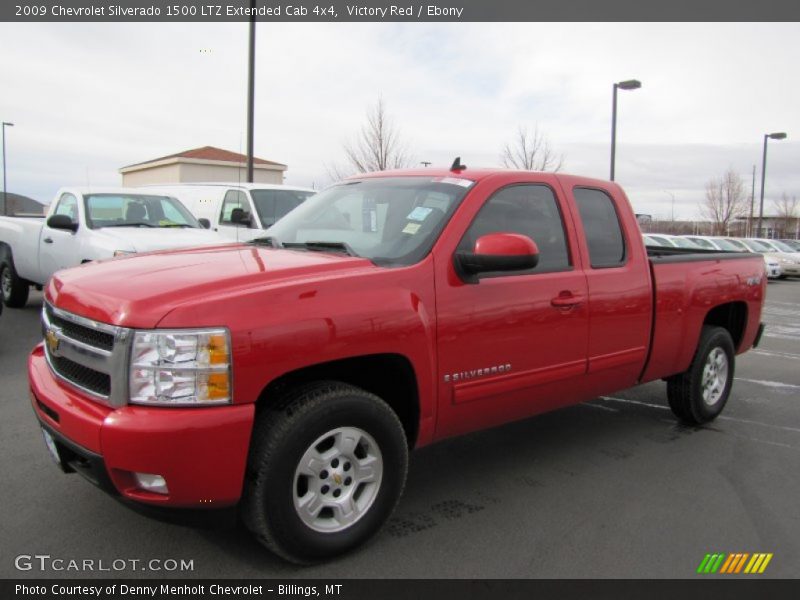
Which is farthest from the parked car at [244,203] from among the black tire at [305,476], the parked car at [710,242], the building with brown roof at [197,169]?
the parked car at [710,242]

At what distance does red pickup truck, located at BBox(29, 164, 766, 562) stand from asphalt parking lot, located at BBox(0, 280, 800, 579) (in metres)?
0.32

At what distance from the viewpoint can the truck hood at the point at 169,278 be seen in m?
2.69

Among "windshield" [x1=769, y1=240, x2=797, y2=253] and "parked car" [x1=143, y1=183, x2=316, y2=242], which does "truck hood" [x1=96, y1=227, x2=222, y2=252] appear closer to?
"parked car" [x1=143, y1=183, x2=316, y2=242]

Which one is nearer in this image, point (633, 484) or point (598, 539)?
point (598, 539)

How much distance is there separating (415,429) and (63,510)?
6.31 feet

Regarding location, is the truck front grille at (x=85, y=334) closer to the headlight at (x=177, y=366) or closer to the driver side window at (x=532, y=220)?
the headlight at (x=177, y=366)

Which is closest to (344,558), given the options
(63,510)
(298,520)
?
(298,520)

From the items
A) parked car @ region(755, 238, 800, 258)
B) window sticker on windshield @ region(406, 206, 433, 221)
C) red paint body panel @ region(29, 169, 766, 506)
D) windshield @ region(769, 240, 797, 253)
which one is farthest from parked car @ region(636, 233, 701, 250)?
window sticker on windshield @ region(406, 206, 433, 221)

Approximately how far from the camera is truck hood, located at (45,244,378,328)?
2689mm

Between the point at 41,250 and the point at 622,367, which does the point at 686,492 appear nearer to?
the point at 622,367

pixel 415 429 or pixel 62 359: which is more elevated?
pixel 62 359

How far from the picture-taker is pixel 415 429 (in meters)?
3.38

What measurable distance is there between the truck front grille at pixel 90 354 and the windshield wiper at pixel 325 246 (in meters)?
1.28

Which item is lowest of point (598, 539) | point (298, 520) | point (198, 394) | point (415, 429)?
point (598, 539)
